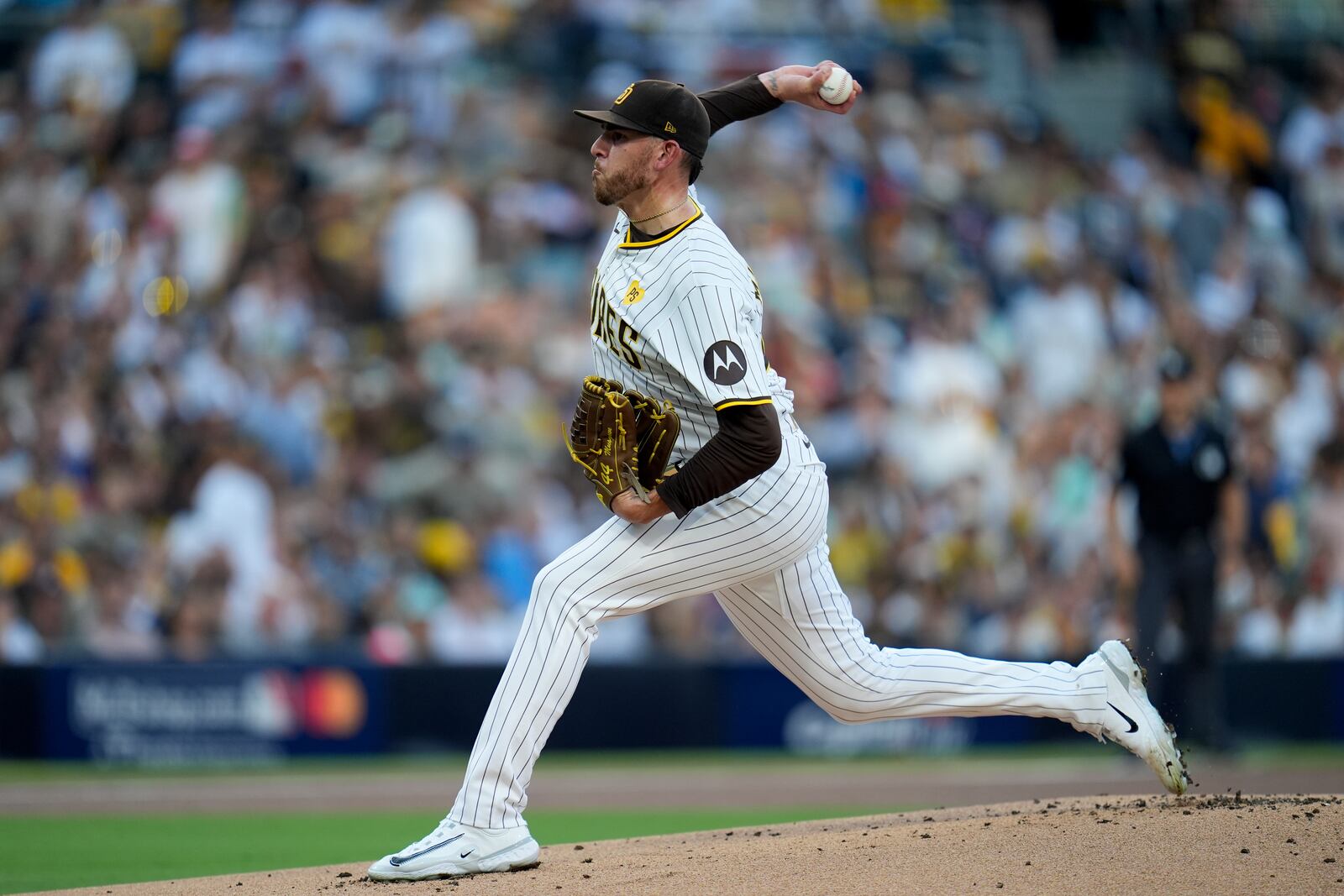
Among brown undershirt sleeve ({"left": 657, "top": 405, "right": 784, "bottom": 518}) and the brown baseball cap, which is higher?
the brown baseball cap

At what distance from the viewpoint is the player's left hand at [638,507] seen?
4641 millimetres

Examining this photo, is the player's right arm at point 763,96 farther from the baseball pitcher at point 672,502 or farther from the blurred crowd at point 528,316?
the blurred crowd at point 528,316

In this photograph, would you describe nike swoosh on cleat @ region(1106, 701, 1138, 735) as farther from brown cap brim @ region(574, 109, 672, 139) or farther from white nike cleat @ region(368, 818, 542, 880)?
brown cap brim @ region(574, 109, 672, 139)

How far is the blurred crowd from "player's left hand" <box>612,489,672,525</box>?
6119 millimetres

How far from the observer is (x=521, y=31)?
14859 mm

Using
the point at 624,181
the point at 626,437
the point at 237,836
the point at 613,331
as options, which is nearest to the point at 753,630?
the point at 626,437

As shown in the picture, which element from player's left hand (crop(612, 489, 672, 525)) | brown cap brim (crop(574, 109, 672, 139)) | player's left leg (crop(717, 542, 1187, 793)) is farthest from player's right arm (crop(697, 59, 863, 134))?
player's left leg (crop(717, 542, 1187, 793))

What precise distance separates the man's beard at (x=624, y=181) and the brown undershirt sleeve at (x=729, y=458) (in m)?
0.70

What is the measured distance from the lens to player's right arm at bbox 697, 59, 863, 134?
5266mm

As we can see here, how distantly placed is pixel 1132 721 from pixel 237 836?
157 inches

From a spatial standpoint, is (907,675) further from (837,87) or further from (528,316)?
(528,316)

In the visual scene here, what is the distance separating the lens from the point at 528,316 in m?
12.8

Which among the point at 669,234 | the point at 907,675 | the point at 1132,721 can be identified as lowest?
the point at 1132,721

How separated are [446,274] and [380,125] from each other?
1698mm
